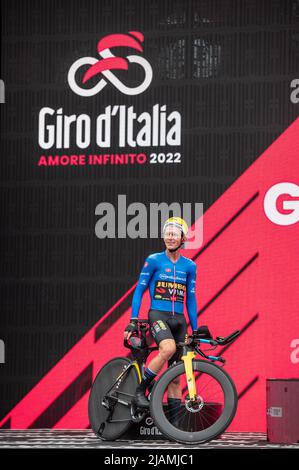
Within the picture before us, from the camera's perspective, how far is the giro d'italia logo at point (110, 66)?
812cm

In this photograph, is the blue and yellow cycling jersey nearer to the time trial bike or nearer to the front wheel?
the time trial bike

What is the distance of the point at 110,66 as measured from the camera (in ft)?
26.8

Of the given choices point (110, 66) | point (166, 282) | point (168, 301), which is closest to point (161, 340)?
point (168, 301)

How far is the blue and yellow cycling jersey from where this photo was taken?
675cm

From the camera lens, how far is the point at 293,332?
7684 mm

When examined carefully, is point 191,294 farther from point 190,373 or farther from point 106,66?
point 106,66

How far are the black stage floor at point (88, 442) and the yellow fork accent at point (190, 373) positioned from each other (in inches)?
14.8

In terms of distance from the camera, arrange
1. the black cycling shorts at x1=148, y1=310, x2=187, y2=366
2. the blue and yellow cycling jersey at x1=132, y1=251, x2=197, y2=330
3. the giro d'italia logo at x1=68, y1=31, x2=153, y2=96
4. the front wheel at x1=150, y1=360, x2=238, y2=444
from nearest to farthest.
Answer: the front wheel at x1=150, y1=360, x2=238, y2=444, the black cycling shorts at x1=148, y1=310, x2=187, y2=366, the blue and yellow cycling jersey at x1=132, y1=251, x2=197, y2=330, the giro d'italia logo at x1=68, y1=31, x2=153, y2=96

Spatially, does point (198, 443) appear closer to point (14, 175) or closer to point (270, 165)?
point (270, 165)

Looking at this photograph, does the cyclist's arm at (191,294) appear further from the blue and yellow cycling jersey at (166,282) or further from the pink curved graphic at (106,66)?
the pink curved graphic at (106,66)

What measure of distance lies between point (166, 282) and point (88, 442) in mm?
1292

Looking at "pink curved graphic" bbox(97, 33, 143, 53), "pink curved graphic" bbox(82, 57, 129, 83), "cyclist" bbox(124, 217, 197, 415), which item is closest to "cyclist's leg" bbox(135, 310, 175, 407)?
"cyclist" bbox(124, 217, 197, 415)

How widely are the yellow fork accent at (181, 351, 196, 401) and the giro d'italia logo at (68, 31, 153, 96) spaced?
105 inches

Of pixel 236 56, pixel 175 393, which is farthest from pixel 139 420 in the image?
pixel 236 56
